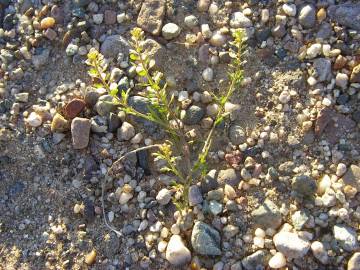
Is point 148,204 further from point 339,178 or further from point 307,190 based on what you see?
point 339,178

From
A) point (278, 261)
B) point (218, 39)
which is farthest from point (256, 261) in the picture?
point (218, 39)

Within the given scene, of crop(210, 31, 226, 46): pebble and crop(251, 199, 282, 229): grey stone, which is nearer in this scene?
crop(251, 199, 282, 229): grey stone

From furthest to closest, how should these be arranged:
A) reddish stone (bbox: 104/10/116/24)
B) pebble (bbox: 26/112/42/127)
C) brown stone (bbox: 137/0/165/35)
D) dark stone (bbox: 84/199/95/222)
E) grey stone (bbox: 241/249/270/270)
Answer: reddish stone (bbox: 104/10/116/24)
brown stone (bbox: 137/0/165/35)
pebble (bbox: 26/112/42/127)
dark stone (bbox: 84/199/95/222)
grey stone (bbox: 241/249/270/270)

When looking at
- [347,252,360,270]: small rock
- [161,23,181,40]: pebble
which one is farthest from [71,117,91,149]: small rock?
[347,252,360,270]: small rock

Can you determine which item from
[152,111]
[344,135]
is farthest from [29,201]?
[344,135]

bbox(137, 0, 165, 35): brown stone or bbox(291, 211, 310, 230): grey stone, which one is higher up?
bbox(137, 0, 165, 35): brown stone

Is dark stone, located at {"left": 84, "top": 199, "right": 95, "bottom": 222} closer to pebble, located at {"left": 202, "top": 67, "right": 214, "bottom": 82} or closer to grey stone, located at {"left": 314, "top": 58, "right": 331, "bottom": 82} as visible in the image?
pebble, located at {"left": 202, "top": 67, "right": 214, "bottom": 82}

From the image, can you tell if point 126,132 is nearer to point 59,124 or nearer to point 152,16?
point 59,124
